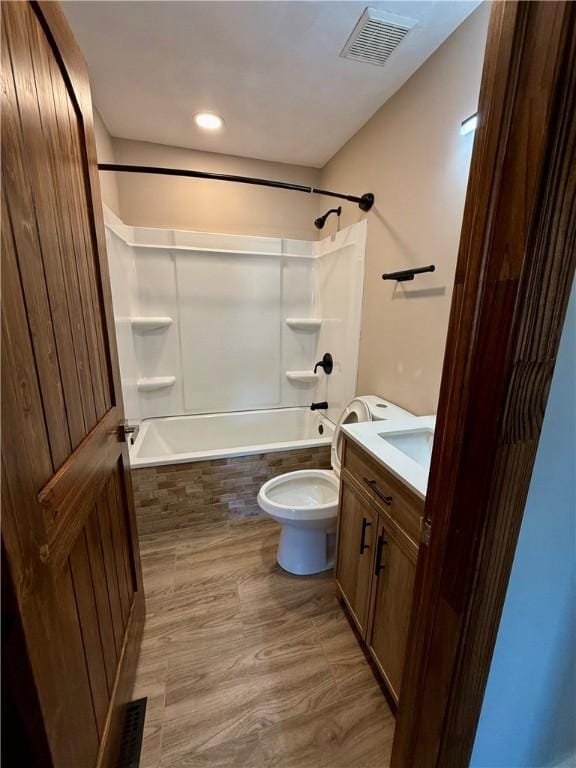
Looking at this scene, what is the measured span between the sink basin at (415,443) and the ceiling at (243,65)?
164 centimetres

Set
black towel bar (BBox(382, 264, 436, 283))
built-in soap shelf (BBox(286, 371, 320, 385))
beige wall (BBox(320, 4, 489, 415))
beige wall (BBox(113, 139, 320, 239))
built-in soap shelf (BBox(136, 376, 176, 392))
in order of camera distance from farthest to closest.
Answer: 1. built-in soap shelf (BBox(286, 371, 320, 385))
2. built-in soap shelf (BBox(136, 376, 176, 392))
3. beige wall (BBox(113, 139, 320, 239))
4. black towel bar (BBox(382, 264, 436, 283))
5. beige wall (BBox(320, 4, 489, 415))

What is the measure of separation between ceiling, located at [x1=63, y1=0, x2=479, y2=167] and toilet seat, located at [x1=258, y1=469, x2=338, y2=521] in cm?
208

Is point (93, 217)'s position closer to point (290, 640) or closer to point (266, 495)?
point (266, 495)

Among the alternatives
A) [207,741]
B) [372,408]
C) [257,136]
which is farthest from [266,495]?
[257,136]

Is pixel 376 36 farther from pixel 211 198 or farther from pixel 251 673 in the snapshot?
pixel 251 673

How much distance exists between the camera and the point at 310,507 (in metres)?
1.59

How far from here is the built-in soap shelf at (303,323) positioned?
9.36 feet

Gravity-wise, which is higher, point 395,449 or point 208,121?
point 208,121

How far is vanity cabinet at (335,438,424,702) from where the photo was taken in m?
1.01

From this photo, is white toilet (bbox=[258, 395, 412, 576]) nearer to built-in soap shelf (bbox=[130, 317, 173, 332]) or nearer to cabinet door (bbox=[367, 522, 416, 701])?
cabinet door (bbox=[367, 522, 416, 701])

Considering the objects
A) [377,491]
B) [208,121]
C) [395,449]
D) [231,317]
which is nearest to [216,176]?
[208,121]

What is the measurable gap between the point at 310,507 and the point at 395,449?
2.03 ft

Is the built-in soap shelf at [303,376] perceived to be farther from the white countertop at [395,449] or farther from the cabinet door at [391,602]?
the cabinet door at [391,602]

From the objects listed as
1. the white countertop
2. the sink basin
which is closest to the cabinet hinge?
the white countertop
